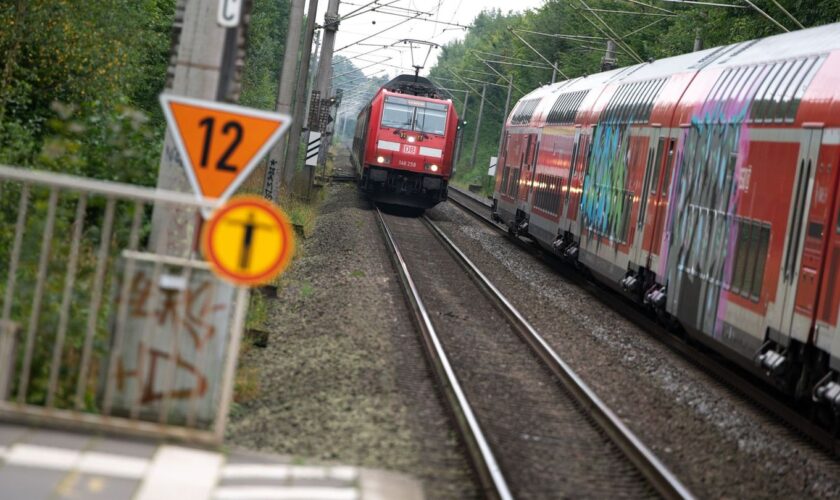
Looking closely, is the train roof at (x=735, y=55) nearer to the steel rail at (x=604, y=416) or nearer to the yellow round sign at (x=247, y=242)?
the steel rail at (x=604, y=416)

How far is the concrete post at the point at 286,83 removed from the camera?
20.1 m

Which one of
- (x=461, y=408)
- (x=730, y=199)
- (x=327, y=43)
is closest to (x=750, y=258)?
(x=730, y=199)

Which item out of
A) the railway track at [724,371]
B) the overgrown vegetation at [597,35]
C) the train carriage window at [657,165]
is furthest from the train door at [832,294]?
the overgrown vegetation at [597,35]

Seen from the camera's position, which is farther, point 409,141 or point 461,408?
point 409,141

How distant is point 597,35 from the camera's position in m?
61.6

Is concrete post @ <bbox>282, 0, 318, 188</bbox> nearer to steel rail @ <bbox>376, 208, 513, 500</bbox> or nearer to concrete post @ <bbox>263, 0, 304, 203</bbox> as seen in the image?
concrete post @ <bbox>263, 0, 304, 203</bbox>

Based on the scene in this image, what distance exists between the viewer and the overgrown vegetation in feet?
103

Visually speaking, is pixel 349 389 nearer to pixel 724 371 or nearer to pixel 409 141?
pixel 724 371

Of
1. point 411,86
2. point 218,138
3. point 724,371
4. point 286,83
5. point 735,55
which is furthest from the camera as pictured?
point 411,86

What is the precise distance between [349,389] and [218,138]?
3.94 meters

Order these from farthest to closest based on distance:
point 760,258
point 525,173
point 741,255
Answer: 1. point 525,173
2. point 741,255
3. point 760,258

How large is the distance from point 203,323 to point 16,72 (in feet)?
52.5

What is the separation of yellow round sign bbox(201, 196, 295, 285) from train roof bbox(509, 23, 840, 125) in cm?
679

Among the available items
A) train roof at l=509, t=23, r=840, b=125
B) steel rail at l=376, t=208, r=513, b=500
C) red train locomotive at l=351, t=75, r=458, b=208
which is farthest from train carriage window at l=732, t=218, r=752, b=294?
red train locomotive at l=351, t=75, r=458, b=208
